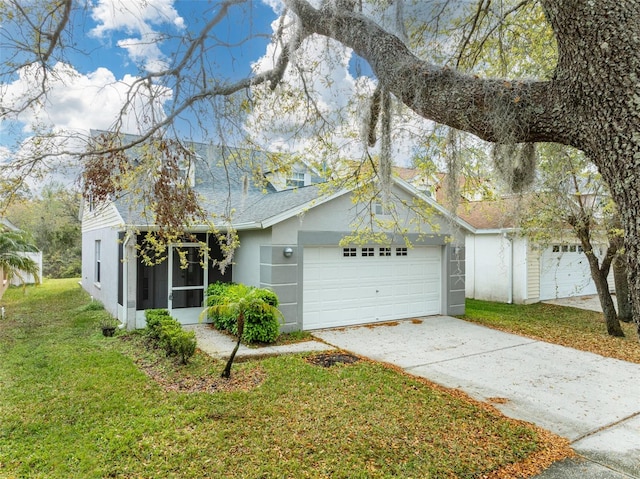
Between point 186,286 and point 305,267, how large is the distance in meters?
3.07

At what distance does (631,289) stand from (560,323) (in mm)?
10771

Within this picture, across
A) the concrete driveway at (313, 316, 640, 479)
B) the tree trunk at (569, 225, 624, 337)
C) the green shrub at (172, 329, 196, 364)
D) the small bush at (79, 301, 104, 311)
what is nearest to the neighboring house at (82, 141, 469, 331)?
the small bush at (79, 301, 104, 311)

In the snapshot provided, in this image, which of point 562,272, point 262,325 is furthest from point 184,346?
point 562,272

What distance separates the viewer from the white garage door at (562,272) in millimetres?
14844

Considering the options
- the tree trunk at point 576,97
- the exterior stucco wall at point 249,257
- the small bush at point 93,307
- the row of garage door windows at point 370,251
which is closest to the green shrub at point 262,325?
the exterior stucco wall at point 249,257

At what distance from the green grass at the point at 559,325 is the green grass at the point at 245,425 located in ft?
16.5

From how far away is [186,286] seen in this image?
32.5 ft

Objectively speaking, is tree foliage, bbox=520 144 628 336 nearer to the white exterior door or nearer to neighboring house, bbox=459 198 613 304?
neighboring house, bbox=459 198 613 304

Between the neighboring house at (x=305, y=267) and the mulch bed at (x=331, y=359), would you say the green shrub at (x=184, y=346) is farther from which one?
the neighboring house at (x=305, y=267)

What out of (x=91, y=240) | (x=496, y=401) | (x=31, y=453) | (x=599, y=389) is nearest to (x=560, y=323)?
(x=599, y=389)

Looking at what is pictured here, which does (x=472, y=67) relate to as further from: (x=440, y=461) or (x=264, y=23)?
(x=440, y=461)

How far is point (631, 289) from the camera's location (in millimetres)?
1953

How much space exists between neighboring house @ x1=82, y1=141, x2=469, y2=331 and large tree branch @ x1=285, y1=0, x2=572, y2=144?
495cm

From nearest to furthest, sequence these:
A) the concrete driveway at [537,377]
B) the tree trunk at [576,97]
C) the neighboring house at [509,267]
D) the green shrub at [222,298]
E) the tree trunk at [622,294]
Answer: the tree trunk at [576,97] < the concrete driveway at [537,377] < the green shrub at [222,298] < the tree trunk at [622,294] < the neighboring house at [509,267]
